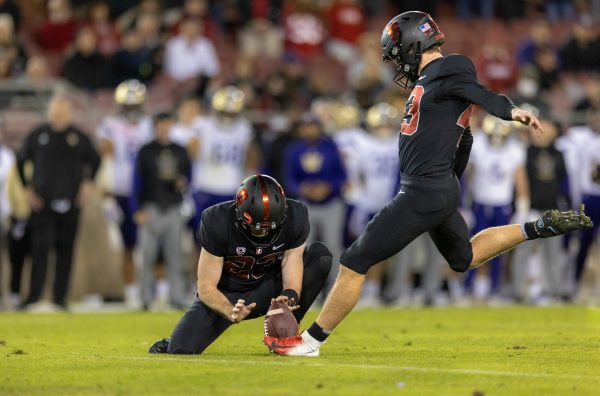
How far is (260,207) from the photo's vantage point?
7.95 metres

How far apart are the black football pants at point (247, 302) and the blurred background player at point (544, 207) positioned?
7.44m

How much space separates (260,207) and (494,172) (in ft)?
27.9

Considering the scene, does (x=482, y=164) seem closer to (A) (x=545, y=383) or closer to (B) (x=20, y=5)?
(B) (x=20, y=5)

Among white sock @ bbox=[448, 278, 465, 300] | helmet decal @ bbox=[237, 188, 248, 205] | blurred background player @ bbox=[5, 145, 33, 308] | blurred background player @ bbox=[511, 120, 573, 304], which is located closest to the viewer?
helmet decal @ bbox=[237, 188, 248, 205]

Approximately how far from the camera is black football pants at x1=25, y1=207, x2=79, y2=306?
48.1 ft

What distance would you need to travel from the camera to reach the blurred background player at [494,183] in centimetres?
1598

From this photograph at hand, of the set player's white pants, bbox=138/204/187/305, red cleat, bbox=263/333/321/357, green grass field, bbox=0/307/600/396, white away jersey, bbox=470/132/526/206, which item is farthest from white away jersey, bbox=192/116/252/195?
red cleat, bbox=263/333/321/357

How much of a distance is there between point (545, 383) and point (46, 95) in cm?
1093

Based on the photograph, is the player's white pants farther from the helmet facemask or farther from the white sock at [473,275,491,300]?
the helmet facemask

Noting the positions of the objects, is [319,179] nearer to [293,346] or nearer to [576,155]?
[576,155]

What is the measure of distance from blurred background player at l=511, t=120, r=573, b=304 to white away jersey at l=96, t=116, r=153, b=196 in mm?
4630

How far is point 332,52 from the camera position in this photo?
20.5 metres

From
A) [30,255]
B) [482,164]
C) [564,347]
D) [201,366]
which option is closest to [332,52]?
[482,164]

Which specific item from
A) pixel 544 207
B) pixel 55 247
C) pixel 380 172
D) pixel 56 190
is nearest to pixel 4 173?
pixel 56 190
